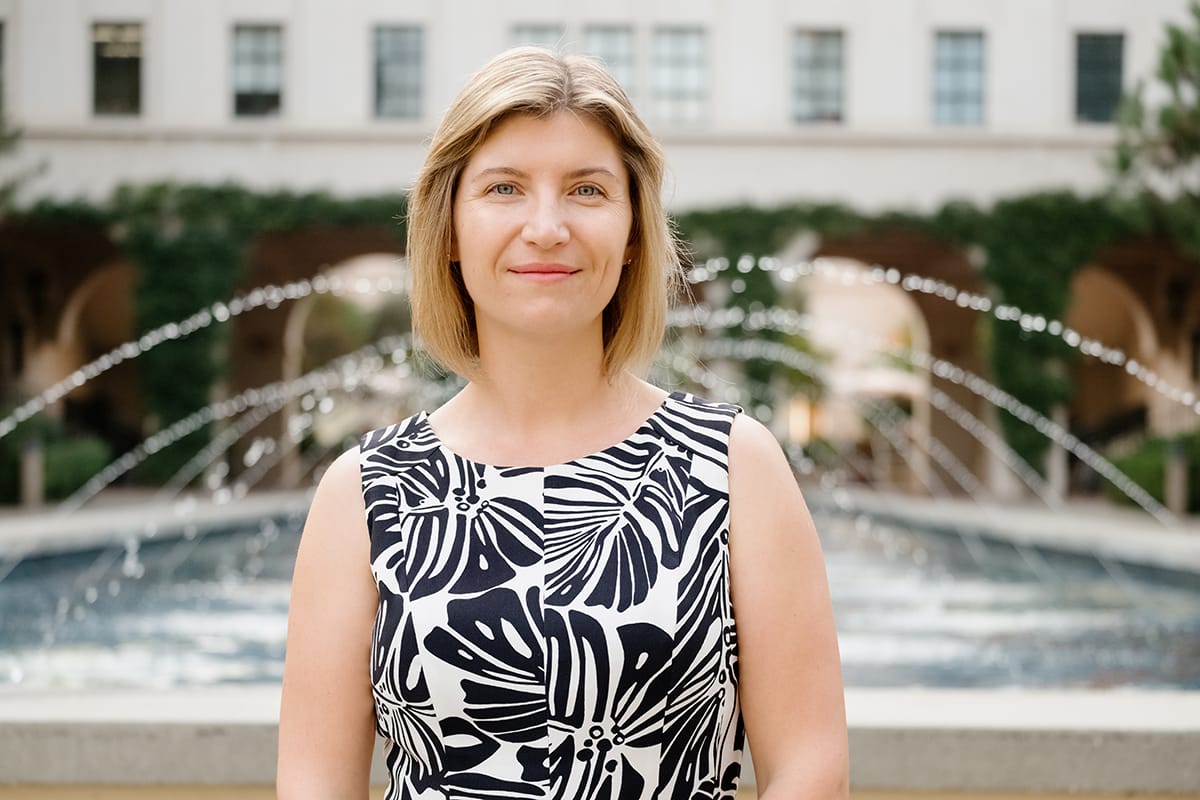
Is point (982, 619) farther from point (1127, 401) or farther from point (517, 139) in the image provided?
point (1127, 401)

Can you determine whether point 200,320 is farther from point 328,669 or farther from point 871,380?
point 328,669

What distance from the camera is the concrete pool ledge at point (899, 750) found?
2547mm

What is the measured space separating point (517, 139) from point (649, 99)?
18.9 metres

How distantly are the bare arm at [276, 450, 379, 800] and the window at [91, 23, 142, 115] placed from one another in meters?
20.0

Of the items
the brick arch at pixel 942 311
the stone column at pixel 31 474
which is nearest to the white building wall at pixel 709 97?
the brick arch at pixel 942 311

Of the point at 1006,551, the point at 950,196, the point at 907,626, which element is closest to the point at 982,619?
the point at 907,626

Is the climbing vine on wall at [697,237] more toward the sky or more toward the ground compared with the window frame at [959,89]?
more toward the ground

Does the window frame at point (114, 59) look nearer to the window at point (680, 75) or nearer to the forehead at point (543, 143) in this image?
the window at point (680, 75)

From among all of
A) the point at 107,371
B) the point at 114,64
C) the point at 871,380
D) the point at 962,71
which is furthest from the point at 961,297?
the point at 107,371

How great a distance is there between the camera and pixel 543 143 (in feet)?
5.09

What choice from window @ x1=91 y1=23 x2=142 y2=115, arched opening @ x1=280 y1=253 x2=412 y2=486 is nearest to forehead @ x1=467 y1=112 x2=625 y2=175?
window @ x1=91 y1=23 x2=142 y2=115

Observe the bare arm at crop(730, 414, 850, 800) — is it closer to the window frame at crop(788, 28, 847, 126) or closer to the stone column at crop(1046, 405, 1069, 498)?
the stone column at crop(1046, 405, 1069, 498)

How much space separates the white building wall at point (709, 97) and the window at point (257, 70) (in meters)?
0.16

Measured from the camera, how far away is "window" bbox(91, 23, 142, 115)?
19797mm
